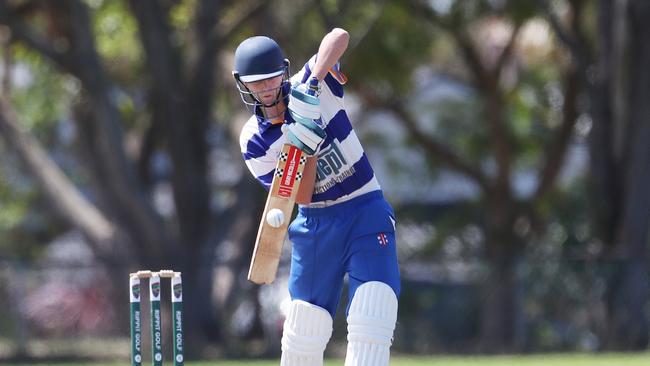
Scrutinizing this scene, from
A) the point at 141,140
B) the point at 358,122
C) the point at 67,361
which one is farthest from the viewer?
the point at 358,122

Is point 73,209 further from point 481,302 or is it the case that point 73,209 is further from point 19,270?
point 481,302

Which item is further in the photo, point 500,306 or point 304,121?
point 500,306

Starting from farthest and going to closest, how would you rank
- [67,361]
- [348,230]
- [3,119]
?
[3,119] → [67,361] → [348,230]

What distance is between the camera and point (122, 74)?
20812 mm

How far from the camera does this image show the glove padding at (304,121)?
5859 mm

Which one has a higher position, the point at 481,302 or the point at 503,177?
the point at 503,177

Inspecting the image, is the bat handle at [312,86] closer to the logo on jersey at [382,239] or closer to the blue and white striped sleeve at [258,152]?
the blue and white striped sleeve at [258,152]

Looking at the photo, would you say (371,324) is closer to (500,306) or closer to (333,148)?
(333,148)

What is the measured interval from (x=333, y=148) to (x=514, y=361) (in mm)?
7059

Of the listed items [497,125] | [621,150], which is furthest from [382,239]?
[497,125]

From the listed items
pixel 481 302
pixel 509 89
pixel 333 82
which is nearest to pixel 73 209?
pixel 481 302

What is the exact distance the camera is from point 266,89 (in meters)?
6.07

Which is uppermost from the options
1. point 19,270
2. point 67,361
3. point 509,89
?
point 509,89

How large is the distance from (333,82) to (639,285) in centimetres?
943
